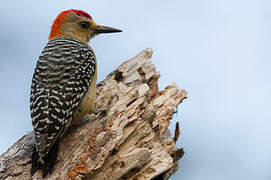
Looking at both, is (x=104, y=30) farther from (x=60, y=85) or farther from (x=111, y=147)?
(x=111, y=147)

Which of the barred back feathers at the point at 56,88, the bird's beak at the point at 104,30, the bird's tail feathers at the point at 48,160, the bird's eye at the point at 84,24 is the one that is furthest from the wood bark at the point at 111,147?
the bird's eye at the point at 84,24

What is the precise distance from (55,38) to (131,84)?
76.7 inches

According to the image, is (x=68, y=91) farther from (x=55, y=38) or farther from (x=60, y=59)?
(x=55, y=38)

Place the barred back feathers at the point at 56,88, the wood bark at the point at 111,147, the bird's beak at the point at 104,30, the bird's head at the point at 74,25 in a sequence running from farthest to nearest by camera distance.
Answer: the bird's beak at the point at 104,30 → the bird's head at the point at 74,25 → the wood bark at the point at 111,147 → the barred back feathers at the point at 56,88

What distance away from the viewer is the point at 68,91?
601cm

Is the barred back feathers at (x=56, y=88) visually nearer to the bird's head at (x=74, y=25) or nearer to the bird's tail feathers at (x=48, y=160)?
the bird's tail feathers at (x=48, y=160)

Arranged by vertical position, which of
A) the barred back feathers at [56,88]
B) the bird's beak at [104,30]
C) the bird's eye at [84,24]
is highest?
the bird's eye at [84,24]

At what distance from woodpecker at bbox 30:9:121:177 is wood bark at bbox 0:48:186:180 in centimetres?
27

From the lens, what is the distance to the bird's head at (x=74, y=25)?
26.2ft

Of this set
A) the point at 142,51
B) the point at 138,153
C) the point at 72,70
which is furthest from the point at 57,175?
the point at 142,51

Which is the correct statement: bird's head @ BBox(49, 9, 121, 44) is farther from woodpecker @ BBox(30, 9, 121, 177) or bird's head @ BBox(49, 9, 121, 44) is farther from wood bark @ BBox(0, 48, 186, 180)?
wood bark @ BBox(0, 48, 186, 180)

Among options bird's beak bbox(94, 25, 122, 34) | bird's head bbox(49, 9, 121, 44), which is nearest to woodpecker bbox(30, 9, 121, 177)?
bird's head bbox(49, 9, 121, 44)

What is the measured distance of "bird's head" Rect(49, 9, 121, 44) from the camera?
7.98m

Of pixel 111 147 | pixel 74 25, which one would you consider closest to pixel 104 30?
pixel 74 25
